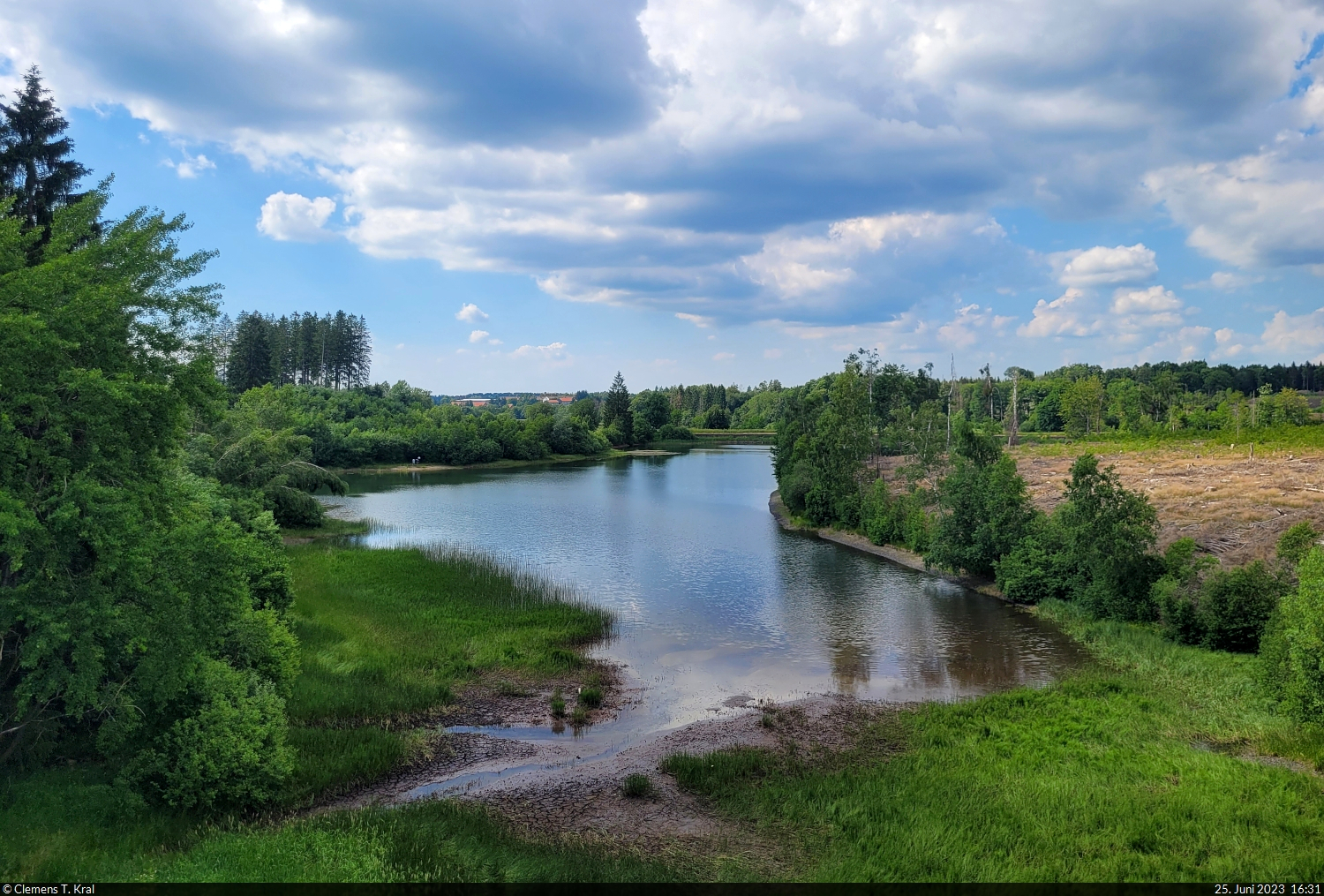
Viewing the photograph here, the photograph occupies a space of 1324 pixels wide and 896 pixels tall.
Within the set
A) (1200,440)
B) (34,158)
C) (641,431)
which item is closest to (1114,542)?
(34,158)

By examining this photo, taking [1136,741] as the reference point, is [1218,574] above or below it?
above

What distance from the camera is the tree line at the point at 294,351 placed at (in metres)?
105

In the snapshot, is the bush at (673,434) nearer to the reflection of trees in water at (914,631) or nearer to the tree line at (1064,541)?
the tree line at (1064,541)

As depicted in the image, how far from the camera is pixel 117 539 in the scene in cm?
1184

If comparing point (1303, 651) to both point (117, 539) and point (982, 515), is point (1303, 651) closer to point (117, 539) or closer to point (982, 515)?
point (982, 515)

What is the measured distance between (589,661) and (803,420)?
49.0 meters

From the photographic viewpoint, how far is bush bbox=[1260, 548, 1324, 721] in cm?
1619

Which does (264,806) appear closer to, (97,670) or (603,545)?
(97,670)

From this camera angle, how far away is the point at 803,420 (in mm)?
70188

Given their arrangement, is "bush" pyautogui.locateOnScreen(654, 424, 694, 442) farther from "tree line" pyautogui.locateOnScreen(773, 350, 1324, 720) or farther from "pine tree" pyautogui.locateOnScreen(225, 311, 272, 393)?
"tree line" pyautogui.locateOnScreen(773, 350, 1324, 720)

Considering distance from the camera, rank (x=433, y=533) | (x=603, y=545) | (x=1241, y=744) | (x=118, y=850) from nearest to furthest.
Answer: (x=118, y=850), (x=1241, y=744), (x=603, y=545), (x=433, y=533)

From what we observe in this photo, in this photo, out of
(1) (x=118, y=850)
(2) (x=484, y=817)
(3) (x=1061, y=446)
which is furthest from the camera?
(3) (x=1061, y=446)

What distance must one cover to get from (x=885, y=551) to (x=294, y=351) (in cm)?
11096

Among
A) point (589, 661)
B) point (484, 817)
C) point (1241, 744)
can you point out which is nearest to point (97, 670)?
point (484, 817)
